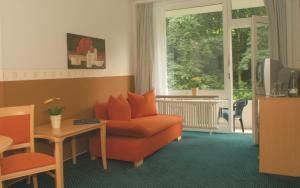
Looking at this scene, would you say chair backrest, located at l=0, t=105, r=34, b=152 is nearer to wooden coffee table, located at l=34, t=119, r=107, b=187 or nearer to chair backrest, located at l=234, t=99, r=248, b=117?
wooden coffee table, located at l=34, t=119, r=107, b=187

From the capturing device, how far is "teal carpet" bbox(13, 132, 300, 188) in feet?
10.1

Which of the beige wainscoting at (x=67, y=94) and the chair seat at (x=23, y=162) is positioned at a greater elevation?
the beige wainscoting at (x=67, y=94)

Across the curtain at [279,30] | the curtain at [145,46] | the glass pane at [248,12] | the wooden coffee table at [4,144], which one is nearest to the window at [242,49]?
the glass pane at [248,12]

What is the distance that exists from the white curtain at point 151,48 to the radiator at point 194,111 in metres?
0.31

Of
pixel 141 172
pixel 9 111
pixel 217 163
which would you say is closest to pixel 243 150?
pixel 217 163

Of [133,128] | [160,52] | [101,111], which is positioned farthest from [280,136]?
[160,52]

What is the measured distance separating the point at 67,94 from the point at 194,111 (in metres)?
2.44

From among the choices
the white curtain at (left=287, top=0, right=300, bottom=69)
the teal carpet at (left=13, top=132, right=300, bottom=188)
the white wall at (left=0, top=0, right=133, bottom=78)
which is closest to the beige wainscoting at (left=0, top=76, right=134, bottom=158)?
the white wall at (left=0, top=0, right=133, bottom=78)

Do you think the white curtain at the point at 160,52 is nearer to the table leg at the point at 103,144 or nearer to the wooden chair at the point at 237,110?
the wooden chair at the point at 237,110

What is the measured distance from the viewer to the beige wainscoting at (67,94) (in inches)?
129

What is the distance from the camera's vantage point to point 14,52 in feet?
10.7

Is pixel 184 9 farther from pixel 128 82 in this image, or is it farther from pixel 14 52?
pixel 14 52

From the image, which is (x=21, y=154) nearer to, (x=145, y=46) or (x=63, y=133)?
(x=63, y=133)

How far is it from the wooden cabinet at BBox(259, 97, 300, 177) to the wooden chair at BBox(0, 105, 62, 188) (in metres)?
2.15
